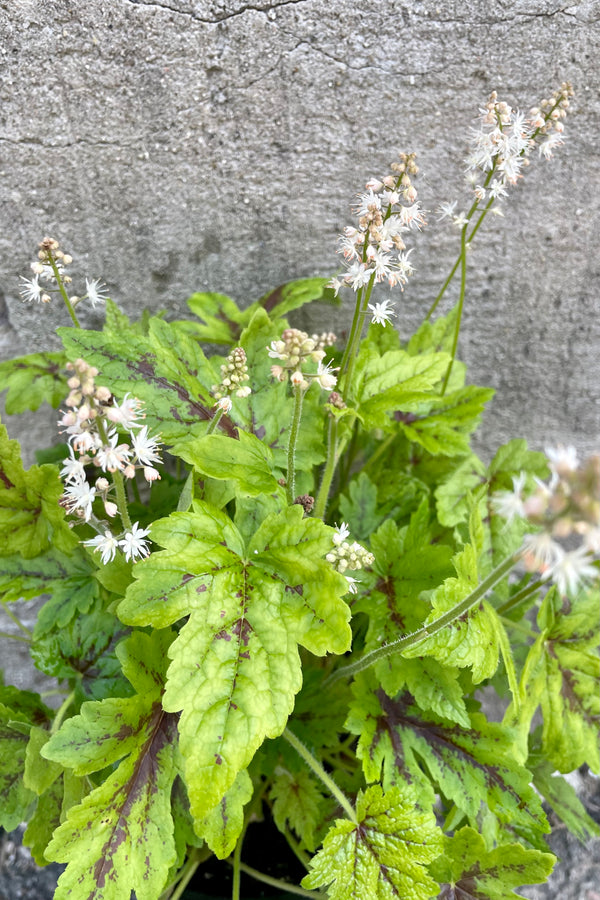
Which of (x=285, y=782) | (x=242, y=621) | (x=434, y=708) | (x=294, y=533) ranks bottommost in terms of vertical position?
(x=285, y=782)

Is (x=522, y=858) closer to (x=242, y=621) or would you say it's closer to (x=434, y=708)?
(x=434, y=708)

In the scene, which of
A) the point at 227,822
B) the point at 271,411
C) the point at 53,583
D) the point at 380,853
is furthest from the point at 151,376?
the point at 380,853

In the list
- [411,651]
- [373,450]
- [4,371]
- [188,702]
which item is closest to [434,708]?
[411,651]

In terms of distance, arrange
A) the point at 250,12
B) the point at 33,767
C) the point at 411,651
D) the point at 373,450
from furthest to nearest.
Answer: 1. the point at 373,450
2. the point at 250,12
3. the point at 33,767
4. the point at 411,651

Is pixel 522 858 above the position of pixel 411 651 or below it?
below

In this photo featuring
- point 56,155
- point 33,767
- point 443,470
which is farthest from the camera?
point 443,470
